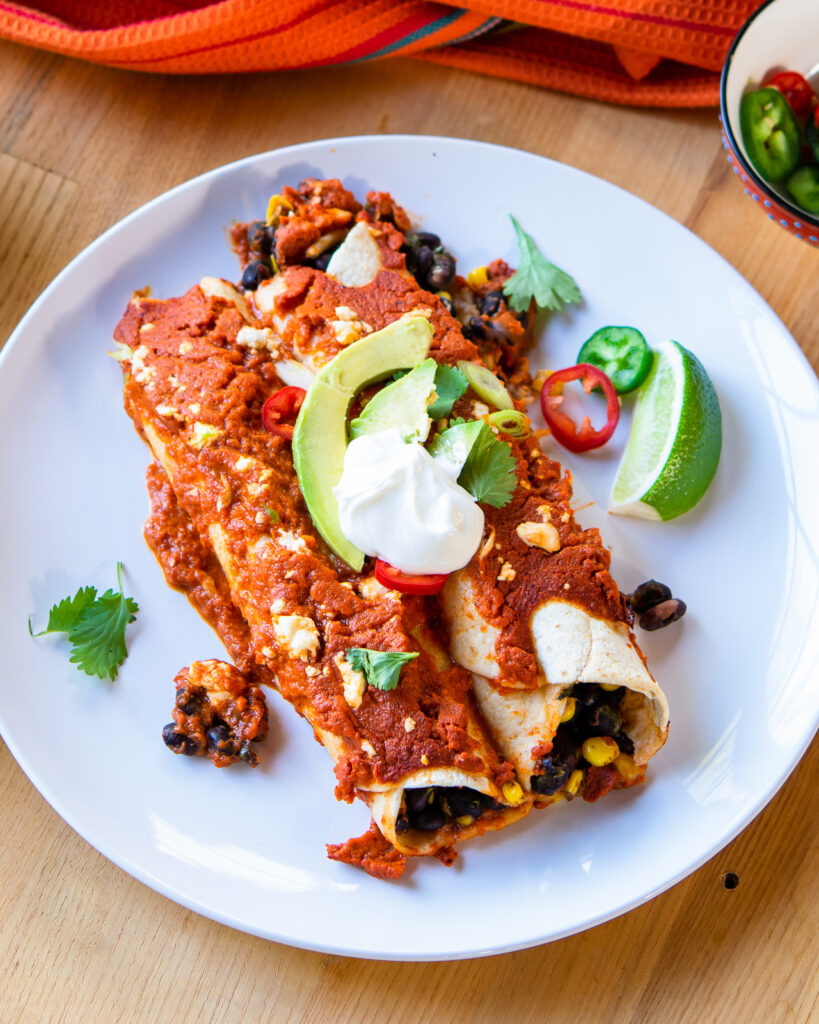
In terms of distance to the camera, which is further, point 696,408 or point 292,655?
point 696,408

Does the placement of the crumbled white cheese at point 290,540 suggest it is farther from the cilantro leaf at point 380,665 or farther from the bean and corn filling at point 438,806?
the bean and corn filling at point 438,806

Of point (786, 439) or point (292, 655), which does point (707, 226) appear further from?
point (292, 655)

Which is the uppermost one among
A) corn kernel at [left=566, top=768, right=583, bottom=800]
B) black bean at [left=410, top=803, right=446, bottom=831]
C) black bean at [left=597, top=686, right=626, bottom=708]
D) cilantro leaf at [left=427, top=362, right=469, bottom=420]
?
cilantro leaf at [left=427, top=362, right=469, bottom=420]

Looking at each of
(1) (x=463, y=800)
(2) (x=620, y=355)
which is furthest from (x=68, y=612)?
(2) (x=620, y=355)

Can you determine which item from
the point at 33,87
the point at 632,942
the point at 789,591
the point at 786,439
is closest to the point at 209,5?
the point at 33,87

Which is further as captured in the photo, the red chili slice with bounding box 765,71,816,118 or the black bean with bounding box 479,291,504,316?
the red chili slice with bounding box 765,71,816,118

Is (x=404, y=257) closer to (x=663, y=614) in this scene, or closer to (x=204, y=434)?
(x=204, y=434)

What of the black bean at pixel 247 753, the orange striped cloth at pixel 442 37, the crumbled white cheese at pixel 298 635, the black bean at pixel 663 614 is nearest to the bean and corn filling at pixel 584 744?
the black bean at pixel 663 614

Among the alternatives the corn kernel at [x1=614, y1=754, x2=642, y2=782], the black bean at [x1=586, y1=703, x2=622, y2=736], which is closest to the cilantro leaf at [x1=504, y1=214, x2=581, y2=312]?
the black bean at [x1=586, y1=703, x2=622, y2=736]

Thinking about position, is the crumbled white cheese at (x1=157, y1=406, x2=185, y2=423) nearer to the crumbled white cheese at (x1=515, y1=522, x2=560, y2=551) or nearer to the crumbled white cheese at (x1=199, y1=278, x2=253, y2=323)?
the crumbled white cheese at (x1=199, y1=278, x2=253, y2=323)
